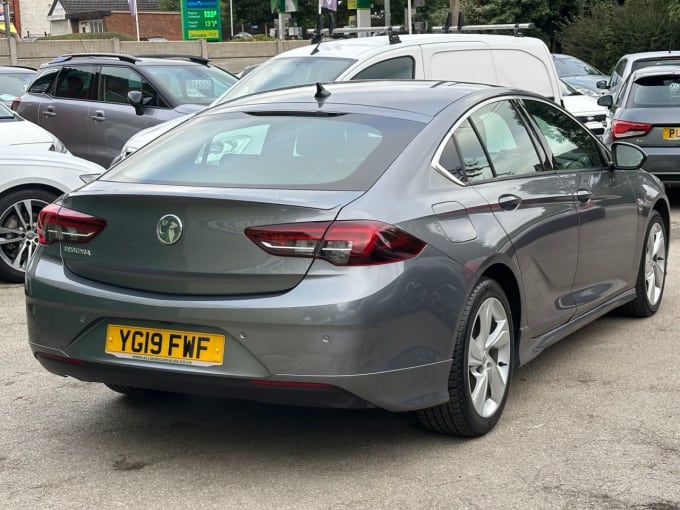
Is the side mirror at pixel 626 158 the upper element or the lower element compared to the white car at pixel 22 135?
upper

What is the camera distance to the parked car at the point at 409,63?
9898 millimetres

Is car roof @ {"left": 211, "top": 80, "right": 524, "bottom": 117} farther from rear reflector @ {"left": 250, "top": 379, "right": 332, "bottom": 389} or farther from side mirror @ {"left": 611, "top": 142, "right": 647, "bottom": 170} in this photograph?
rear reflector @ {"left": 250, "top": 379, "right": 332, "bottom": 389}

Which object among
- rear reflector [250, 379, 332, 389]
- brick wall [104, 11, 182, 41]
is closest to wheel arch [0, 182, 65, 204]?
rear reflector [250, 379, 332, 389]

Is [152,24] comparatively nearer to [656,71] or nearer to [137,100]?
[137,100]

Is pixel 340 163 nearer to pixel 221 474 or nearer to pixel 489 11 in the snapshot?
pixel 221 474

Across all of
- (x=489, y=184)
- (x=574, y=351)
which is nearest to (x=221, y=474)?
(x=489, y=184)

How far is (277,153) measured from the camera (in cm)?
466

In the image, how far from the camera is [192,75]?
13.5 meters

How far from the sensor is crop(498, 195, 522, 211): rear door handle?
4.94 metres

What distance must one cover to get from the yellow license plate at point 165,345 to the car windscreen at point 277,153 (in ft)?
2.12

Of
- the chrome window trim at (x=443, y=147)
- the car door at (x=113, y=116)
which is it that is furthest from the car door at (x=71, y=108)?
the chrome window trim at (x=443, y=147)

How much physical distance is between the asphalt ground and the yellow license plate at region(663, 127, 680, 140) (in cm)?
639

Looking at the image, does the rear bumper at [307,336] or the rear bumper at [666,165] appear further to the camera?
the rear bumper at [666,165]

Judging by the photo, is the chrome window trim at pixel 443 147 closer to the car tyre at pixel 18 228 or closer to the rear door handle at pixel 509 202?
the rear door handle at pixel 509 202
